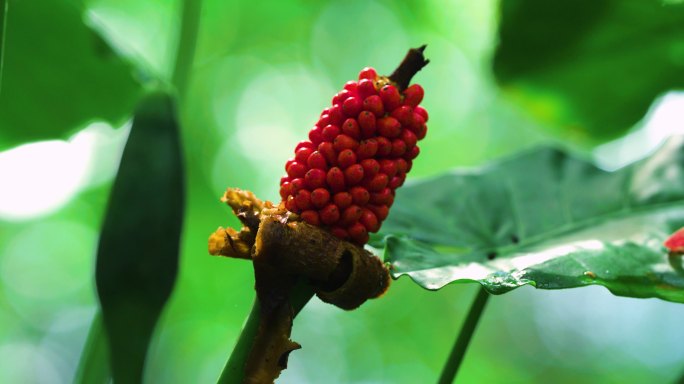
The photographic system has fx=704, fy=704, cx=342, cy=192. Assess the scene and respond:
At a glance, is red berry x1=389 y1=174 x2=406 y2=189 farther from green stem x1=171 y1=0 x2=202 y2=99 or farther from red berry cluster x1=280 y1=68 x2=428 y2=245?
green stem x1=171 y1=0 x2=202 y2=99

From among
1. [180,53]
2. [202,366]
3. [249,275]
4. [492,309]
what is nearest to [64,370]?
[202,366]

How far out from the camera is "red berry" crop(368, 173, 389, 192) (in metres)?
0.89

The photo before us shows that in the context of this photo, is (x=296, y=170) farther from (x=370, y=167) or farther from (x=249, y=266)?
(x=249, y=266)

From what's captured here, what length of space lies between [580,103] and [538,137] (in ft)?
14.8

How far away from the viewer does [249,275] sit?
5004mm

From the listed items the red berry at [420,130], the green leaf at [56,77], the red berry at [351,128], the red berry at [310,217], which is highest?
the green leaf at [56,77]

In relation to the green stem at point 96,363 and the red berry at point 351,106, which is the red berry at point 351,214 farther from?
the green stem at point 96,363

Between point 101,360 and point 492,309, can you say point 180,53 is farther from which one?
point 492,309

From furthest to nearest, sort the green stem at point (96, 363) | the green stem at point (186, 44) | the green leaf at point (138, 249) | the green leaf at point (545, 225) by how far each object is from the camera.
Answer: the green stem at point (186, 44) < the green stem at point (96, 363) < the green leaf at point (545, 225) < the green leaf at point (138, 249)

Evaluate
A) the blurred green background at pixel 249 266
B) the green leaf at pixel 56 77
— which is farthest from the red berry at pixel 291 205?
the blurred green background at pixel 249 266

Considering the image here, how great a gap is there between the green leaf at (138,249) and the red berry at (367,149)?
233 millimetres

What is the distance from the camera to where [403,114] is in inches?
35.5

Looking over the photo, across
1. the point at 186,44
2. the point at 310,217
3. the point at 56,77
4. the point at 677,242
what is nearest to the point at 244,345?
the point at 310,217

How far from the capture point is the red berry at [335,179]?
88 centimetres
